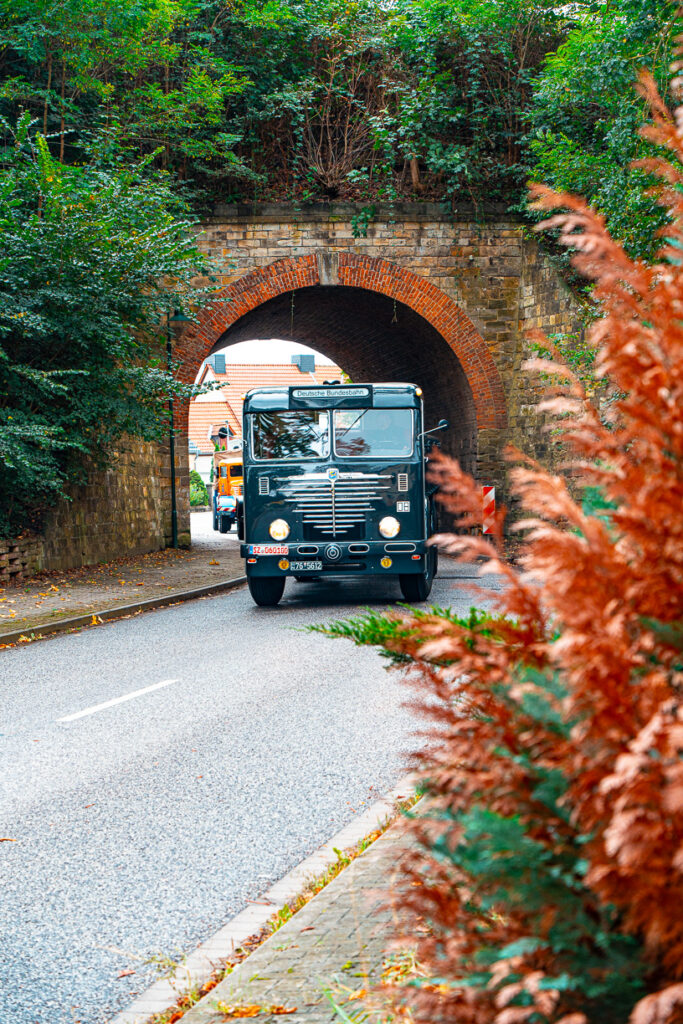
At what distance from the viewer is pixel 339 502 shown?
518 inches

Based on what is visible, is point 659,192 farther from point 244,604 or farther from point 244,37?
point 244,37

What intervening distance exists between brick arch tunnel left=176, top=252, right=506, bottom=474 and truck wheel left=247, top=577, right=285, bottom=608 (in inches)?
339

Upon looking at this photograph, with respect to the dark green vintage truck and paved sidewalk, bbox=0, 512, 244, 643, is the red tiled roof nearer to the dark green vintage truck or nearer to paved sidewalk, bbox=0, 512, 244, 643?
paved sidewalk, bbox=0, 512, 244, 643

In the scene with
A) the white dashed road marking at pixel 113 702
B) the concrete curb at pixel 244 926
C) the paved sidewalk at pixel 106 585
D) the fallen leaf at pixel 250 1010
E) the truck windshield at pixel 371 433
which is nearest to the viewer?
the fallen leaf at pixel 250 1010

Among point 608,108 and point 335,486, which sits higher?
point 608,108

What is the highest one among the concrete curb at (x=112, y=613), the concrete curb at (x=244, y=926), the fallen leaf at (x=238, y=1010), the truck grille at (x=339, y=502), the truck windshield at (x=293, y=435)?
the truck windshield at (x=293, y=435)

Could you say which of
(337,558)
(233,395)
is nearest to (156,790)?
(337,558)

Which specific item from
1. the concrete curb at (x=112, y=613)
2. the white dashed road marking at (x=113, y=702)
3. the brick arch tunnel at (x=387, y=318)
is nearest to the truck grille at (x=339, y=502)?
the concrete curb at (x=112, y=613)

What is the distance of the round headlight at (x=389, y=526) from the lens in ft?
42.9

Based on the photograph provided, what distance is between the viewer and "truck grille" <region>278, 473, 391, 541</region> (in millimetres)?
13125

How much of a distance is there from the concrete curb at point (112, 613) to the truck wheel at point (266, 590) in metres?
1.40

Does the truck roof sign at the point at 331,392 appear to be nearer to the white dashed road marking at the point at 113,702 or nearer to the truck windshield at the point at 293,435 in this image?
the truck windshield at the point at 293,435

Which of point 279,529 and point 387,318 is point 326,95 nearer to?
point 387,318

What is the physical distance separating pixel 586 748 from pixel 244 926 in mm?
2706
